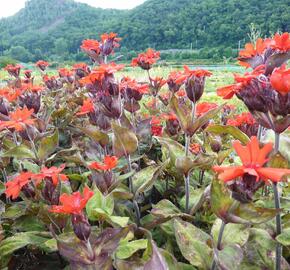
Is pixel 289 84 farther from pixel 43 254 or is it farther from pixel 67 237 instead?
pixel 43 254

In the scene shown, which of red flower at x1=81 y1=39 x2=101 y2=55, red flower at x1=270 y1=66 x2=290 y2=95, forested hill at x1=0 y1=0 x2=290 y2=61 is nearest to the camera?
red flower at x1=270 y1=66 x2=290 y2=95

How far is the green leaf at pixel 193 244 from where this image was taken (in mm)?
1164

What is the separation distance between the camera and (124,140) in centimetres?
155

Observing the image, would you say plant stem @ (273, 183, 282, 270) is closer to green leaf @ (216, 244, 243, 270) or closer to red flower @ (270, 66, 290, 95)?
green leaf @ (216, 244, 243, 270)

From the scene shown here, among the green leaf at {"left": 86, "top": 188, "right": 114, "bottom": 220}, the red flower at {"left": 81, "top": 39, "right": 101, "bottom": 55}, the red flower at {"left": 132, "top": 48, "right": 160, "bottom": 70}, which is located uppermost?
the red flower at {"left": 81, "top": 39, "right": 101, "bottom": 55}

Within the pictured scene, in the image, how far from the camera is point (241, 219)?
1.00 meters

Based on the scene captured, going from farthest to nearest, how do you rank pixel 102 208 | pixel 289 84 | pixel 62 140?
pixel 62 140
pixel 102 208
pixel 289 84

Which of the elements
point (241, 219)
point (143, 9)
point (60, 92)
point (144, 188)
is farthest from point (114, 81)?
point (143, 9)

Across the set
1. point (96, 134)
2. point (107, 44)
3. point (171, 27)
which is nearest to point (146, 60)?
point (107, 44)

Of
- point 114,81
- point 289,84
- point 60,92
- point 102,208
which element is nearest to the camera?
point 289,84

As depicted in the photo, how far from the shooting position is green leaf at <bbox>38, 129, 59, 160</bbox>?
175 cm

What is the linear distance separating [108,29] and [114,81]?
25294 millimetres

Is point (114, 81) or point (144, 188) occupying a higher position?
point (114, 81)

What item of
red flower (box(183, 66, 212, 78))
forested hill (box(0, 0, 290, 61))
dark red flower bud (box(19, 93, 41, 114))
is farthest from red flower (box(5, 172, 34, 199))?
forested hill (box(0, 0, 290, 61))
